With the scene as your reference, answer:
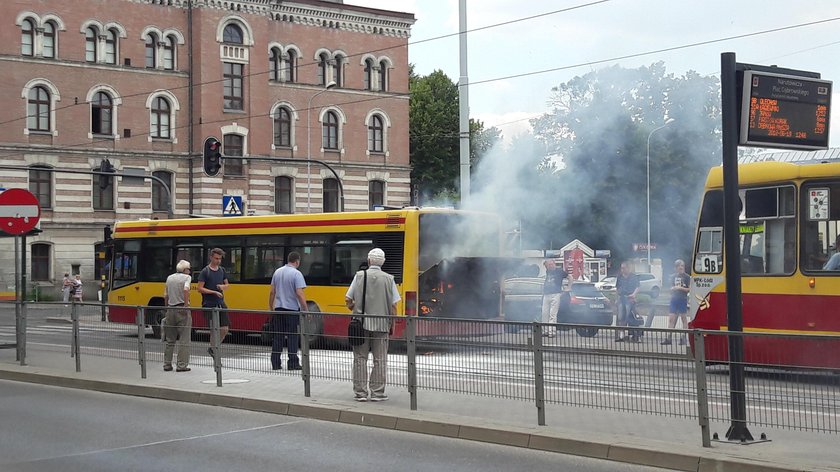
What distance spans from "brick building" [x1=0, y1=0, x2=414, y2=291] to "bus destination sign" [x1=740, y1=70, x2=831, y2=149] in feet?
129

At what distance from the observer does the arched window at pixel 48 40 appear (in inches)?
1906

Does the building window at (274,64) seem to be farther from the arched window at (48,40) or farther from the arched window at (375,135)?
the arched window at (48,40)

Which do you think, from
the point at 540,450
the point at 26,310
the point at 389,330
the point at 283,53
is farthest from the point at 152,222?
the point at 283,53

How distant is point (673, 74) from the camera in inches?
1065

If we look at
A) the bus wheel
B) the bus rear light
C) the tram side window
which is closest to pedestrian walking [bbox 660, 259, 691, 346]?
the bus rear light

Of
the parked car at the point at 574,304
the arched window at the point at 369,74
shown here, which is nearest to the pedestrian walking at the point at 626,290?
the parked car at the point at 574,304

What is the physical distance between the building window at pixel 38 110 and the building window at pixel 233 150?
8573 mm

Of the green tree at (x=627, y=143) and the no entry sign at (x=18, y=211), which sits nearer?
the no entry sign at (x=18, y=211)

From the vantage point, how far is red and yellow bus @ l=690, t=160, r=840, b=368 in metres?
15.2

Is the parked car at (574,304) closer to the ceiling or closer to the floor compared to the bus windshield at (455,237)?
closer to the floor

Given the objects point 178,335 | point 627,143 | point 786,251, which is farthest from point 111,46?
point 786,251

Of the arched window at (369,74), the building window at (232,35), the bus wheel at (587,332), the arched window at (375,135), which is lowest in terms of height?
the bus wheel at (587,332)

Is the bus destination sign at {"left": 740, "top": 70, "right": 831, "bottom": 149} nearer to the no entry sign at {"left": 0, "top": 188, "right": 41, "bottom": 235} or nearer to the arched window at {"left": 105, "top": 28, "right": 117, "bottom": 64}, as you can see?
the no entry sign at {"left": 0, "top": 188, "right": 41, "bottom": 235}

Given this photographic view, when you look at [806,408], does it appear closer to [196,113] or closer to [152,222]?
[152,222]
